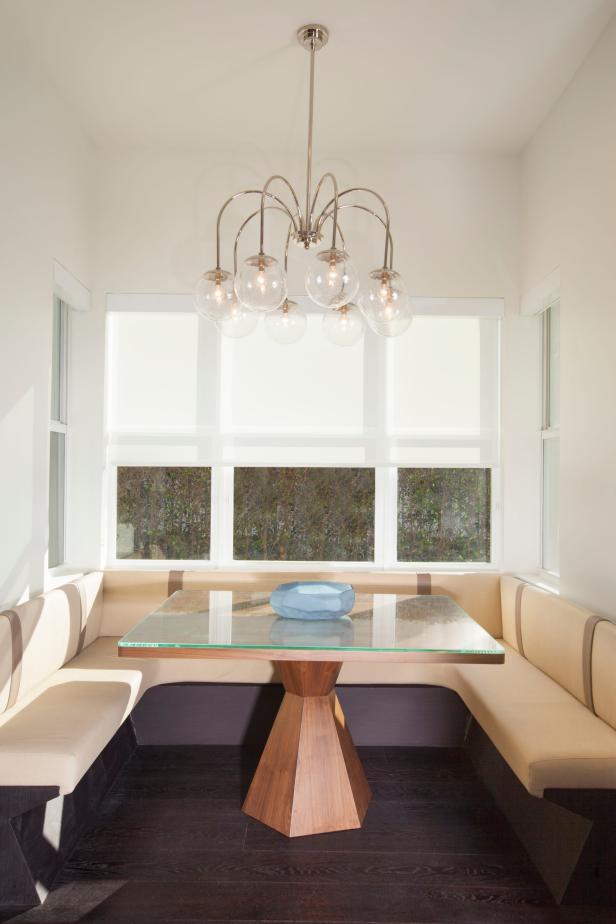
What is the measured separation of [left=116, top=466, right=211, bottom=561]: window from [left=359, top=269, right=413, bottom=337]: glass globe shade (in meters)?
1.74

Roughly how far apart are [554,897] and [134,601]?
7.09 ft

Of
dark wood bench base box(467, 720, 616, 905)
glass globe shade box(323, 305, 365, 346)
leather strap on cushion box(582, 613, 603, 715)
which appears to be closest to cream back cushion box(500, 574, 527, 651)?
leather strap on cushion box(582, 613, 603, 715)

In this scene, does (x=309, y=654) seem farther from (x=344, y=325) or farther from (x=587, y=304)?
(x=587, y=304)

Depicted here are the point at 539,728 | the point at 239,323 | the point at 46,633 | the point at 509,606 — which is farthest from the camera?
the point at 509,606

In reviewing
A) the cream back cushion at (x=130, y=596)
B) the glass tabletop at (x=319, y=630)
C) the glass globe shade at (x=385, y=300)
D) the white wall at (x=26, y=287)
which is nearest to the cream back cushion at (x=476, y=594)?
the glass tabletop at (x=319, y=630)

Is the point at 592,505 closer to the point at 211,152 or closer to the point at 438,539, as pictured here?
the point at 438,539

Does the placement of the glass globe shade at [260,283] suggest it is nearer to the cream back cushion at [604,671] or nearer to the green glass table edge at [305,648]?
the green glass table edge at [305,648]

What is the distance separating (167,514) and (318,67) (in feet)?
7.38

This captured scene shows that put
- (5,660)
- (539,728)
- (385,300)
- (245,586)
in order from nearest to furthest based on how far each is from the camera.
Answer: (385,300) → (539,728) → (5,660) → (245,586)

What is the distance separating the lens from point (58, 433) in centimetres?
345

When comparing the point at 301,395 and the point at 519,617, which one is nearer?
the point at 519,617

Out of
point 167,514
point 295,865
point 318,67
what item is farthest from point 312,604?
point 318,67

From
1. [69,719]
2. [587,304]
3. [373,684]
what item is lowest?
Result: [373,684]

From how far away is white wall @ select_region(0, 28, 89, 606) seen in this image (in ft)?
8.50
